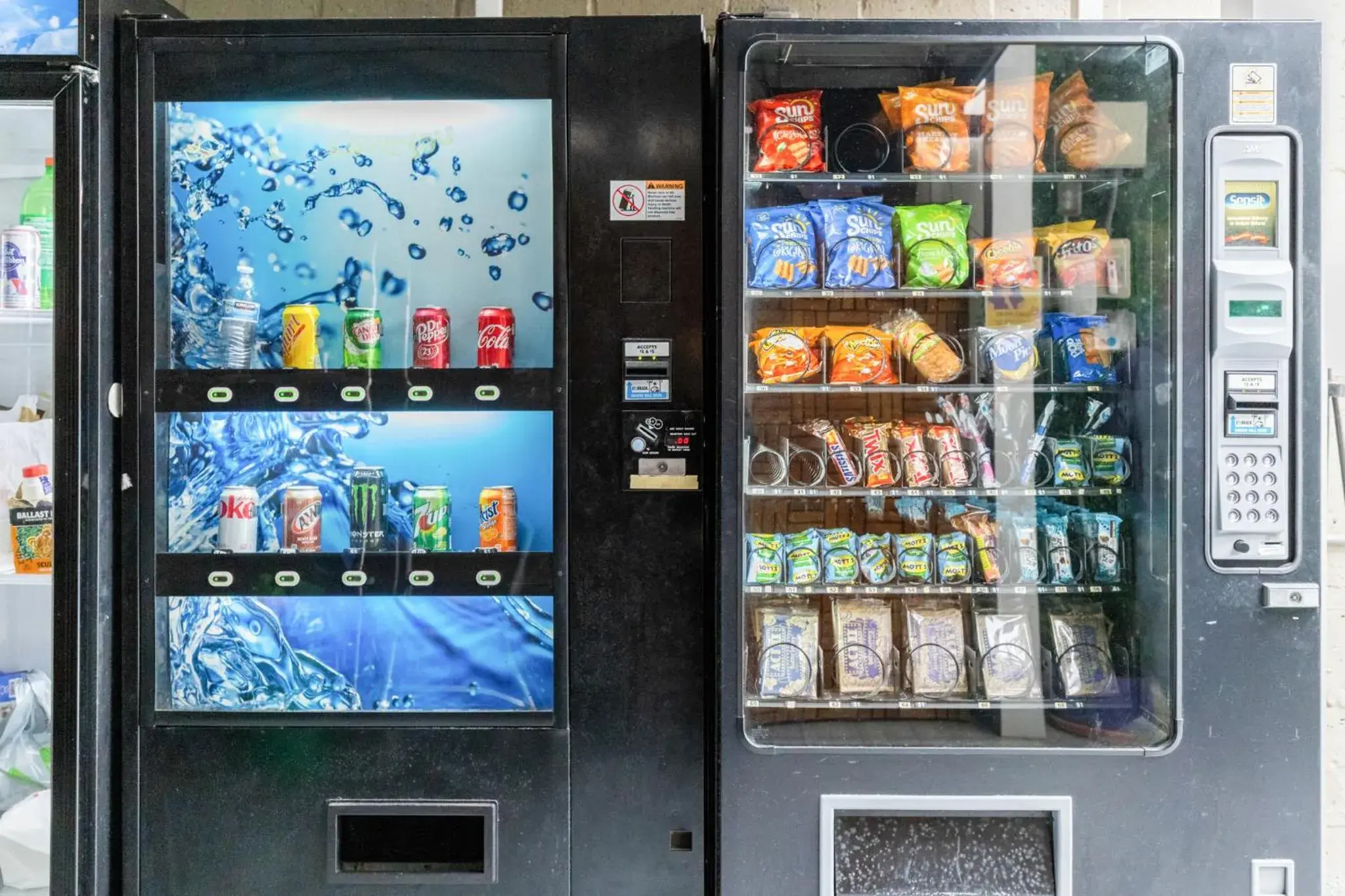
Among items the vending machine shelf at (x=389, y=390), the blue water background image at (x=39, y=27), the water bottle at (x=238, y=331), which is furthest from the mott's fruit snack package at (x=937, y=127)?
the blue water background image at (x=39, y=27)

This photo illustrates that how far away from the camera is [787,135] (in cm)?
191

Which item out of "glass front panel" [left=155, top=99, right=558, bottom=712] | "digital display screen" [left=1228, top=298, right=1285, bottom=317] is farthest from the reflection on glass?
"digital display screen" [left=1228, top=298, right=1285, bottom=317]

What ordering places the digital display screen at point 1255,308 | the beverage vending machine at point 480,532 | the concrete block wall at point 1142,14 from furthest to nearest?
the concrete block wall at point 1142,14 → the beverage vending machine at point 480,532 → the digital display screen at point 1255,308

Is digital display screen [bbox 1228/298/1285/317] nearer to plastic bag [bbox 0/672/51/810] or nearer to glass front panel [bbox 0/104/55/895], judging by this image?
glass front panel [bbox 0/104/55/895]

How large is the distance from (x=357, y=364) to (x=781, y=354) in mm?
959

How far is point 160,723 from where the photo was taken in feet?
6.11

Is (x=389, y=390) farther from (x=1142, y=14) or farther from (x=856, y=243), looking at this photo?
(x=1142, y=14)

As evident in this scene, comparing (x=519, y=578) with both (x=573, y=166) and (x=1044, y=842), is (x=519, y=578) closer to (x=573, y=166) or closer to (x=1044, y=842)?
(x=573, y=166)

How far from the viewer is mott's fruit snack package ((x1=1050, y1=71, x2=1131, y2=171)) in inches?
75.6

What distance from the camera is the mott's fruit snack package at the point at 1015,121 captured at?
194 cm

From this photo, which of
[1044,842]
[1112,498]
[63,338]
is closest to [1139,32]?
[1112,498]

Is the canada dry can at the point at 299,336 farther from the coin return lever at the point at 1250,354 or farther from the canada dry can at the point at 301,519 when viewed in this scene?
the coin return lever at the point at 1250,354

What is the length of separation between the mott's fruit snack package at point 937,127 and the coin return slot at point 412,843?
1.75m

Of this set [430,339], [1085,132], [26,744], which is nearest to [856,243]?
[1085,132]
